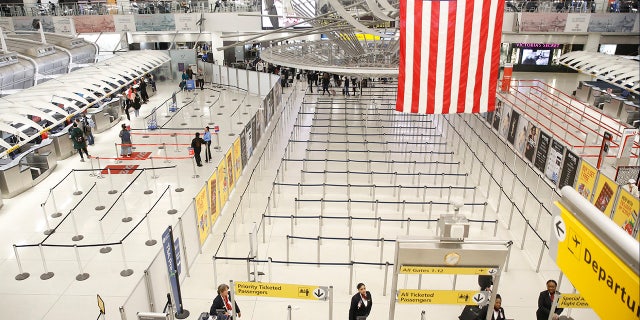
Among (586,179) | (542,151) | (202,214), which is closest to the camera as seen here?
(202,214)

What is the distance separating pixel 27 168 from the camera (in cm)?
1377

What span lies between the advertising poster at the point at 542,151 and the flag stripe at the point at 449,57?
668cm

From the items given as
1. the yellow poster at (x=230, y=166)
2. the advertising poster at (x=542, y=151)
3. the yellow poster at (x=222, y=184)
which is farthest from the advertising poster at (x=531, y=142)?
the yellow poster at (x=222, y=184)

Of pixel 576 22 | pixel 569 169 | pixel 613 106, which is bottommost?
pixel 613 106

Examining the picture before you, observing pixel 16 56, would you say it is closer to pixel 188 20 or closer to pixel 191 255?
pixel 188 20

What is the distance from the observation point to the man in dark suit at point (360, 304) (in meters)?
7.35

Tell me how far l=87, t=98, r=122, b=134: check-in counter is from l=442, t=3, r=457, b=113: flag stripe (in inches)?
655

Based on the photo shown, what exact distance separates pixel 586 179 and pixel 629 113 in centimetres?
1406

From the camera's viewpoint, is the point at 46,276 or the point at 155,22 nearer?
the point at 46,276

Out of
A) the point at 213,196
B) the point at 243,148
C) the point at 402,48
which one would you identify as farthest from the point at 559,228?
the point at 243,148

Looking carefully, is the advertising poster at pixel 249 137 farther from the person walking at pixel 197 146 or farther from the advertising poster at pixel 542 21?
the advertising poster at pixel 542 21

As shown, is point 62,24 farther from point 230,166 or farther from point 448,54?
point 448,54

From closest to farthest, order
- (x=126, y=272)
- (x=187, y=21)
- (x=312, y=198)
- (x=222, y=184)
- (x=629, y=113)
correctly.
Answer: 1. (x=126, y=272)
2. (x=222, y=184)
3. (x=312, y=198)
4. (x=629, y=113)
5. (x=187, y=21)

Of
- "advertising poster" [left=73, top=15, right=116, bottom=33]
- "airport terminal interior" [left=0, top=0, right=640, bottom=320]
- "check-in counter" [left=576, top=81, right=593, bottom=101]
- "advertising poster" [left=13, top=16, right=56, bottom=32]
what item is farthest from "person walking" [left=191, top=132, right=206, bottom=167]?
"advertising poster" [left=13, top=16, right=56, bottom=32]
